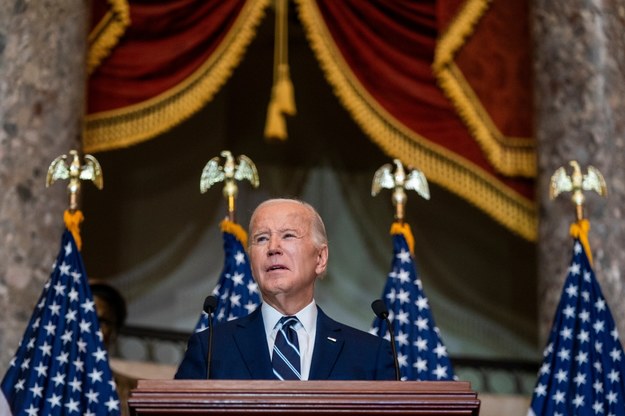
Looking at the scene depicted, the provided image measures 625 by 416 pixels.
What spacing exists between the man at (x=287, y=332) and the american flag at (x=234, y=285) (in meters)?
1.51

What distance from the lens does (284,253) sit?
3.79 metres

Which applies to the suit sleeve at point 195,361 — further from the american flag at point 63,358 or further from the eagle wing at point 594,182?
the eagle wing at point 594,182

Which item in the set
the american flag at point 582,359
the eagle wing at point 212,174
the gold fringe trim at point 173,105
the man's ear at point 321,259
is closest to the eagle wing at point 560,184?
the american flag at point 582,359

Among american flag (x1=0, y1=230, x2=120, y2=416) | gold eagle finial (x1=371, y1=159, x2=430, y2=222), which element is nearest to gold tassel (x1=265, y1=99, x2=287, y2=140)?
gold eagle finial (x1=371, y1=159, x2=430, y2=222)

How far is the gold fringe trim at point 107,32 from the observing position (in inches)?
246

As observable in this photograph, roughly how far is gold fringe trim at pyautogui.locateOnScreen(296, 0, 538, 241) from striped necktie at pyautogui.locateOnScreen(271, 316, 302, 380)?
2.80 meters

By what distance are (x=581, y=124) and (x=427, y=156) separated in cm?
81

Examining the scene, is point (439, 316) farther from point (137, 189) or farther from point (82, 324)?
point (82, 324)

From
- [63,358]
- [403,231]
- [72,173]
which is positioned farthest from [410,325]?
[72,173]

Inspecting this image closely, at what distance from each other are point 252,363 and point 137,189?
215 inches

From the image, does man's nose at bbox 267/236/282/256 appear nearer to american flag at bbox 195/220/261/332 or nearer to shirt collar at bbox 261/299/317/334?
shirt collar at bbox 261/299/317/334

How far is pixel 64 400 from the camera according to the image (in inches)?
194

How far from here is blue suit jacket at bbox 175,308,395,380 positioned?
3.59m

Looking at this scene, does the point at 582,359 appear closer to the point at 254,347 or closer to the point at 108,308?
the point at 254,347
